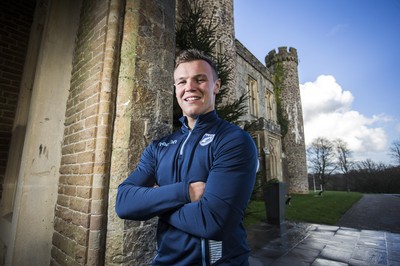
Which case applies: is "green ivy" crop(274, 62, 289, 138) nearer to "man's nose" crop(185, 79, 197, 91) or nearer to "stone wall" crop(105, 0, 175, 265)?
"stone wall" crop(105, 0, 175, 265)

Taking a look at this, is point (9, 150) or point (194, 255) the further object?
point (9, 150)

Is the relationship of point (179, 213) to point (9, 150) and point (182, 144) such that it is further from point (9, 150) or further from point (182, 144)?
point (9, 150)

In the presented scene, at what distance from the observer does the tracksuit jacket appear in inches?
42.4

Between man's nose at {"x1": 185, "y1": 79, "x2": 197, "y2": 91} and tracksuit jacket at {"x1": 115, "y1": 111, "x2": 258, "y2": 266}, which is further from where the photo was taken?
man's nose at {"x1": 185, "y1": 79, "x2": 197, "y2": 91}

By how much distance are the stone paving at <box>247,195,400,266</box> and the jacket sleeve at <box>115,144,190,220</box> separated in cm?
281

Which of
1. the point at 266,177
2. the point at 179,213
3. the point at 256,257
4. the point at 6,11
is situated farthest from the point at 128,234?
the point at 266,177

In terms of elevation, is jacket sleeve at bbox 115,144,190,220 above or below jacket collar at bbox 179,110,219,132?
below

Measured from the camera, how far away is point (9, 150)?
12.2 feet

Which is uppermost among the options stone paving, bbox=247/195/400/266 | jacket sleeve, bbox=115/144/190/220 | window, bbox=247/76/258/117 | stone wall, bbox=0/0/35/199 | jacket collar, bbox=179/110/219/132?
window, bbox=247/76/258/117

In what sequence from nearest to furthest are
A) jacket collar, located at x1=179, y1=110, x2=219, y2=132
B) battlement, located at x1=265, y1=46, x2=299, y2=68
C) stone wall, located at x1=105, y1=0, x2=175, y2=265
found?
jacket collar, located at x1=179, y1=110, x2=219, y2=132 < stone wall, located at x1=105, y1=0, x2=175, y2=265 < battlement, located at x1=265, y1=46, x2=299, y2=68

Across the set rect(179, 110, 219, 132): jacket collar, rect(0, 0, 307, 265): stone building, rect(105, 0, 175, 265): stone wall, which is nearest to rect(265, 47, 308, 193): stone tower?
rect(105, 0, 175, 265): stone wall

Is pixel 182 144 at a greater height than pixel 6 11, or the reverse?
pixel 6 11

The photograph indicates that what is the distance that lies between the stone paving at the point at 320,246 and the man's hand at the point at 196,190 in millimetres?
2857

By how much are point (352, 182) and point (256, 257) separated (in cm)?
3742
